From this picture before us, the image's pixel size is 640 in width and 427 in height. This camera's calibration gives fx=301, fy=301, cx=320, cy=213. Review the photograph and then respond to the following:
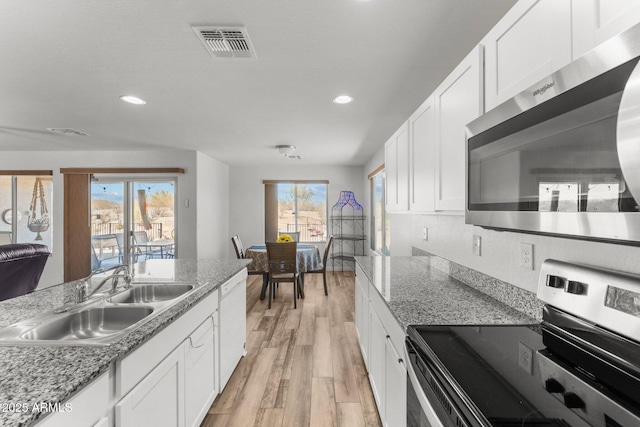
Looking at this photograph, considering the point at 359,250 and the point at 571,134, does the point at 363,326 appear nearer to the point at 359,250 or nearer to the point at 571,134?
the point at 571,134

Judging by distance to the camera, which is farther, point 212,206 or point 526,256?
point 212,206

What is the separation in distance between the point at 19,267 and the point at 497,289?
3905 mm

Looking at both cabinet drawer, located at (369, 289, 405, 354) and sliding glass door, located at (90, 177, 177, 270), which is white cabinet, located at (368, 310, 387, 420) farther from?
sliding glass door, located at (90, 177, 177, 270)

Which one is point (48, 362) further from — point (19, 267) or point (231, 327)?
point (19, 267)

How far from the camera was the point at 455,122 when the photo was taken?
1.41m

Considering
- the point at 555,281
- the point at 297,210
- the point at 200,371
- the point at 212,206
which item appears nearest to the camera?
the point at 555,281

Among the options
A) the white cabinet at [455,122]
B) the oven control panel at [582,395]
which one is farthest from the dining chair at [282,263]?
the oven control panel at [582,395]

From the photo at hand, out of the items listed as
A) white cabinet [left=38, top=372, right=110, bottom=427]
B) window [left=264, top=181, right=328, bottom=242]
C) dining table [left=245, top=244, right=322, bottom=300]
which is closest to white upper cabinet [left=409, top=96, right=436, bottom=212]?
white cabinet [left=38, top=372, right=110, bottom=427]

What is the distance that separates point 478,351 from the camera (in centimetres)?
97

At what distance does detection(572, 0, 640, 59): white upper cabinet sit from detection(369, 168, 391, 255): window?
13.0 ft

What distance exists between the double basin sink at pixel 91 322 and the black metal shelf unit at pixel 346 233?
486 centimetres

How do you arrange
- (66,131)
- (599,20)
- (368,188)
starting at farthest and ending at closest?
(368,188) → (66,131) → (599,20)

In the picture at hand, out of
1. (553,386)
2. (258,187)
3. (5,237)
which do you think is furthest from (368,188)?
(5,237)

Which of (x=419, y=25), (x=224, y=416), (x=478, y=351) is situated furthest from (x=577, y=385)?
(x=224, y=416)
